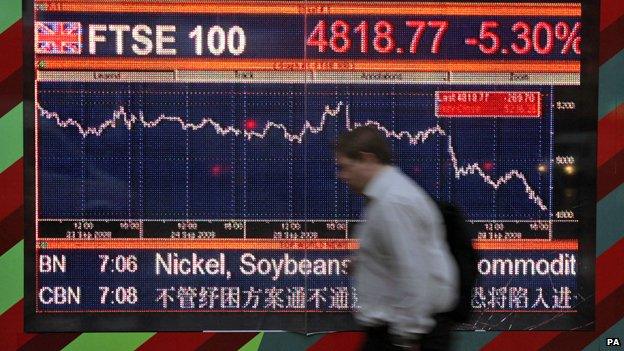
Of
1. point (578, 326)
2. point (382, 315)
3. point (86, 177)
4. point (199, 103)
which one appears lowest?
point (578, 326)

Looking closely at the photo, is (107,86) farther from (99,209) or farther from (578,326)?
(578,326)

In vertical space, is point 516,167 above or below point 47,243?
above

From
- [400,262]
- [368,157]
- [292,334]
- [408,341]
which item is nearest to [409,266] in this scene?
[400,262]

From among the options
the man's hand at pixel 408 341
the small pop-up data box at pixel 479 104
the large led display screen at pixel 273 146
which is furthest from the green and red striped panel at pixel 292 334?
the man's hand at pixel 408 341

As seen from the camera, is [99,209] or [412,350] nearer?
[412,350]

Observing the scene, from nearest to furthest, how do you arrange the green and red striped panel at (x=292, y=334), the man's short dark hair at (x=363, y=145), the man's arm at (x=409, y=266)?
the man's arm at (x=409, y=266), the man's short dark hair at (x=363, y=145), the green and red striped panel at (x=292, y=334)

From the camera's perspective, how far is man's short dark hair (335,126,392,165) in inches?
157

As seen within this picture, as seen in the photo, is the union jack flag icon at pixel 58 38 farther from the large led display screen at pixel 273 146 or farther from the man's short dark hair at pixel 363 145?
the man's short dark hair at pixel 363 145

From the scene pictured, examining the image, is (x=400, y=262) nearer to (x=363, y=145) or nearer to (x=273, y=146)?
(x=363, y=145)

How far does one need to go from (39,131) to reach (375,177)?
7.98 ft

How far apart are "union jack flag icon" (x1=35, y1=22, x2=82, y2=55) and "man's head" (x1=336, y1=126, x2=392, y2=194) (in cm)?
224

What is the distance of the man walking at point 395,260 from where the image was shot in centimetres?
378

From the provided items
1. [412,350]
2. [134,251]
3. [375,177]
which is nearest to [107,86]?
[134,251]

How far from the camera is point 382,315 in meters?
3.87
